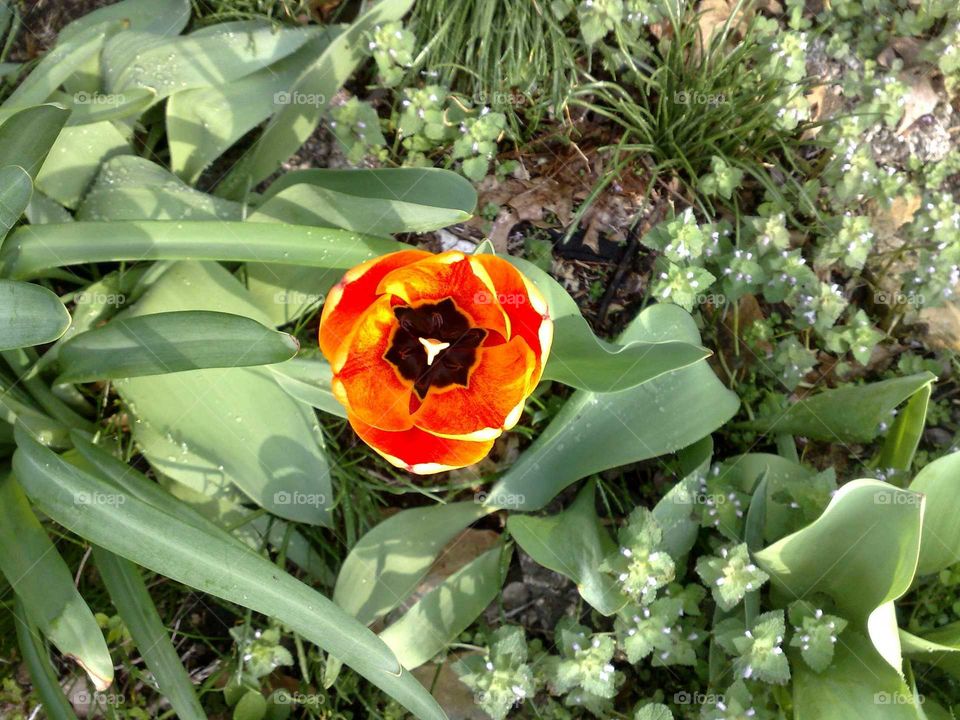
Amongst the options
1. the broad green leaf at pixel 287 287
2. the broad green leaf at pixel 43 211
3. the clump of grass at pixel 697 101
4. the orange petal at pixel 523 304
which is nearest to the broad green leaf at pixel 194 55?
the broad green leaf at pixel 43 211

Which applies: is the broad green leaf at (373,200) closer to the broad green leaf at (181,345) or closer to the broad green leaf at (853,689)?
the broad green leaf at (181,345)

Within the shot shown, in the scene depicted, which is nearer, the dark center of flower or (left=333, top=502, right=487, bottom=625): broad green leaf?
the dark center of flower

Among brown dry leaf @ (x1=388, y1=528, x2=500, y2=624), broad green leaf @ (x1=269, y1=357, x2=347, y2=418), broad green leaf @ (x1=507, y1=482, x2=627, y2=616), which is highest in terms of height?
broad green leaf @ (x1=269, y1=357, x2=347, y2=418)

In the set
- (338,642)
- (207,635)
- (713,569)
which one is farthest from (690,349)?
(207,635)

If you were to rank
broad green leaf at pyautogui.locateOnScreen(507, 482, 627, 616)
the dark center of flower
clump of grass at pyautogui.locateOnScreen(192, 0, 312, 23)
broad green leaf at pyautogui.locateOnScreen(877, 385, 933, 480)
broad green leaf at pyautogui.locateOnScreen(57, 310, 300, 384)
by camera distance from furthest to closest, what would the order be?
clump of grass at pyautogui.locateOnScreen(192, 0, 312, 23) → broad green leaf at pyautogui.locateOnScreen(877, 385, 933, 480) → broad green leaf at pyautogui.locateOnScreen(507, 482, 627, 616) → the dark center of flower → broad green leaf at pyautogui.locateOnScreen(57, 310, 300, 384)

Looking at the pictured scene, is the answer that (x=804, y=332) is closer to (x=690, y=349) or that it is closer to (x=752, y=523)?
(x=752, y=523)

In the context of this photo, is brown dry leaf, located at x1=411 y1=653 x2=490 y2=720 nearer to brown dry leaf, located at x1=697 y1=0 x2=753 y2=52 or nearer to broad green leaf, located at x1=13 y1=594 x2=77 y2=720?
broad green leaf, located at x1=13 y1=594 x2=77 y2=720

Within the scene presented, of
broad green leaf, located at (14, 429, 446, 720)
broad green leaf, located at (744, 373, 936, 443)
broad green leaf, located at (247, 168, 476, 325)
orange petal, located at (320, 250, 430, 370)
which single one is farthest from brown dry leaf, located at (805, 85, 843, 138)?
broad green leaf, located at (14, 429, 446, 720)
